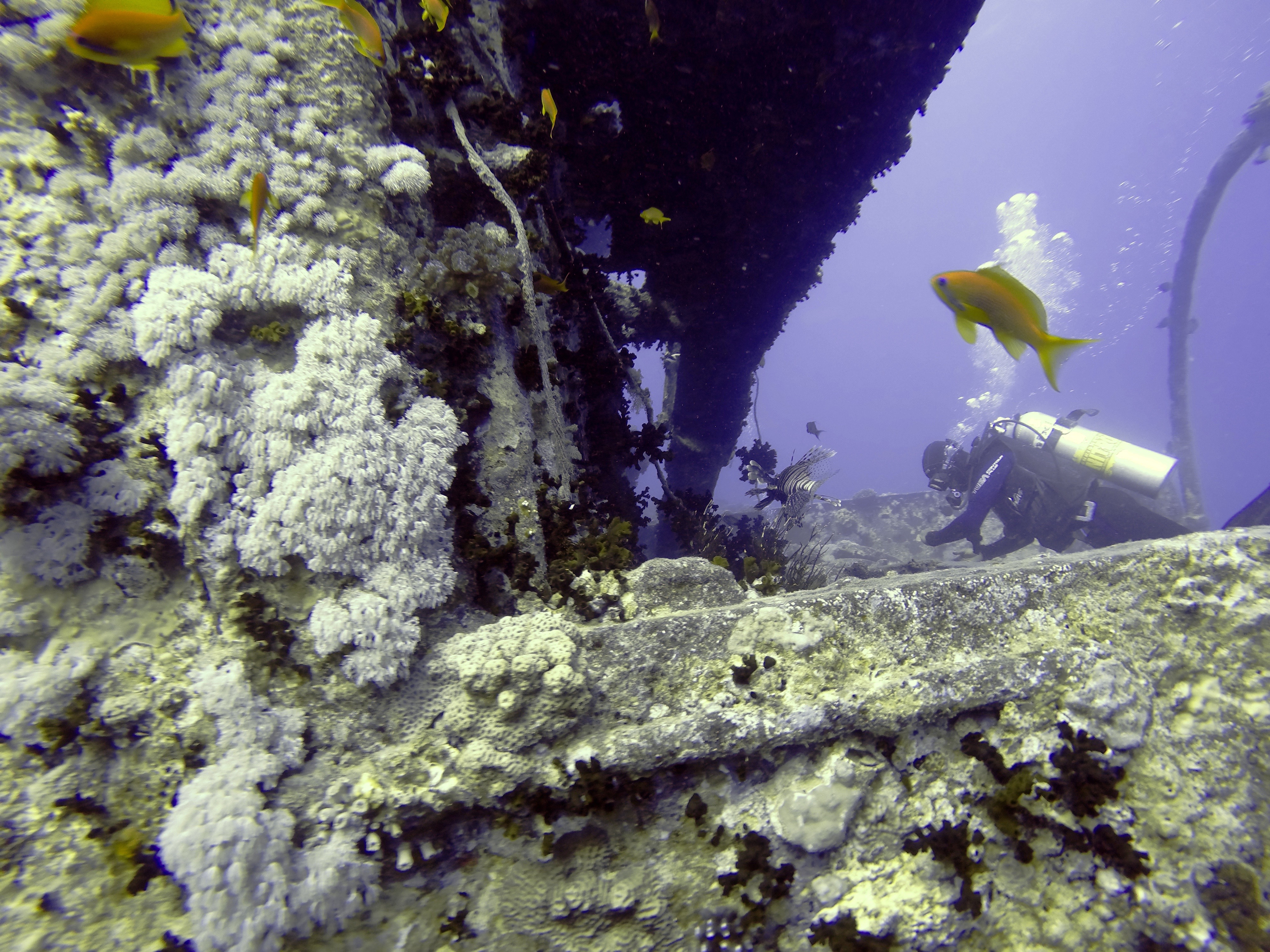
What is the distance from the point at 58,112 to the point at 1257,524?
13.0 meters

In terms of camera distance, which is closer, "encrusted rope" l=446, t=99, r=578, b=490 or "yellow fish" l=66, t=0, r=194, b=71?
"yellow fish" l=66, t=0, r=194, b=71

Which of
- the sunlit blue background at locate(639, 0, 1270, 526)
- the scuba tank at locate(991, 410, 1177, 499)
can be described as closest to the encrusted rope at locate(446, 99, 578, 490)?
the scuba tank at locate(991, 410, 1177, 499)

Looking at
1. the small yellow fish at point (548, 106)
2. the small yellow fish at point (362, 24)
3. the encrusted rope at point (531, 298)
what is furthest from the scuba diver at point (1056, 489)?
the small yellow fish at point (362, 24)

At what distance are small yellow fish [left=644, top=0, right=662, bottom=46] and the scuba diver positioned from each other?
8105mm

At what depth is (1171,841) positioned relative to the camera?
2.82m

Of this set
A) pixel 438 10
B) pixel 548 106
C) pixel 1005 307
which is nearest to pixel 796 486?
pixel 1005 307

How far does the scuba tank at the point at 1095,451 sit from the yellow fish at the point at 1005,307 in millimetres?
8951

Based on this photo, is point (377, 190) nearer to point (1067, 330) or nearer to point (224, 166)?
point (224, 166)

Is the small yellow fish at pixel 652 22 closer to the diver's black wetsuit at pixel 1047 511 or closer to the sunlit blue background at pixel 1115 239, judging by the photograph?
the diver's black wetsuit at pixel 1047 511

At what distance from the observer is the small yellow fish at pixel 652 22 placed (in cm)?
434

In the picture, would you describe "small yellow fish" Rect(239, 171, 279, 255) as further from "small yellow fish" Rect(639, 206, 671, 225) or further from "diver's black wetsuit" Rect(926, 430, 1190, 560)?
"diver's black wetsuit" Rect(926, 430, 1190, 560)

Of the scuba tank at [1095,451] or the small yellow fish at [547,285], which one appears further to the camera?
the scuba tank at [1095,451]

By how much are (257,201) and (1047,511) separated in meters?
11.7

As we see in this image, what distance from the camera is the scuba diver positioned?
29.2 feet
